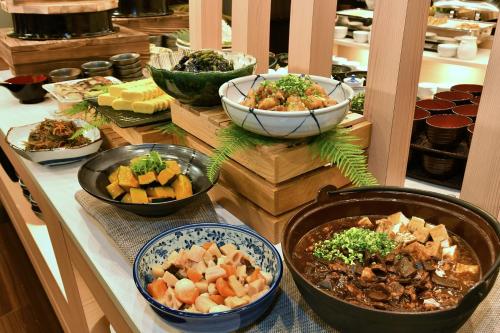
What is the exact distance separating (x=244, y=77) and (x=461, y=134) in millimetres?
642

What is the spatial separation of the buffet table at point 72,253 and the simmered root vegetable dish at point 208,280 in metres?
0.07

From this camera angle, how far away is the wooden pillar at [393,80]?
1.12m

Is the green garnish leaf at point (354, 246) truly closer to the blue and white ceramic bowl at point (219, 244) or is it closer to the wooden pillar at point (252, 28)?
the blue and white ceramic bowl at point (219, 244)

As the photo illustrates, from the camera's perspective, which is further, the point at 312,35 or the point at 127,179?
the point at 312,35

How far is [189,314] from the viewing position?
806 millimetres

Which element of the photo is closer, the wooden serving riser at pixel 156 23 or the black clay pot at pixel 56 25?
the black clay pot at pixel 56 25

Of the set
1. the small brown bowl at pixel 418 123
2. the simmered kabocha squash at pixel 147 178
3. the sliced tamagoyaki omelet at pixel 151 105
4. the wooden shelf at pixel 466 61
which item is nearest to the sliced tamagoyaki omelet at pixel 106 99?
the sliced tamagoyaki omelet at pixel 151 105

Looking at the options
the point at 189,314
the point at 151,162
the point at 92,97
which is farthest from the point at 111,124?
the point at 189,314

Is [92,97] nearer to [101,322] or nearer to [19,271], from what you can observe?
[101,322]

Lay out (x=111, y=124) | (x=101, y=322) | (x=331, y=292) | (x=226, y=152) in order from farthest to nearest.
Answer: (x=111, y=124), (x=101, y=322), (x=226, y=152), (x=331, y=292)

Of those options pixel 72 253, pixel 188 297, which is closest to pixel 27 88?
pixel 72 253

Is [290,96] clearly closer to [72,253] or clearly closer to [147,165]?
[147,165]

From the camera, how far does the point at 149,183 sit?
3.84 ft

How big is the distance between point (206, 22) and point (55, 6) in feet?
3.03
